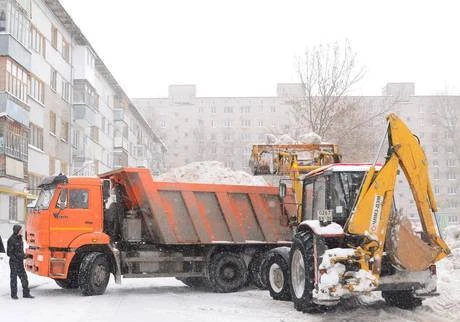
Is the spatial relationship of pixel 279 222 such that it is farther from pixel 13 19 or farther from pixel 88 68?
pixel 88 68

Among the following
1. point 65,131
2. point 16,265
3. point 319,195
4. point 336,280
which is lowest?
point 16,265

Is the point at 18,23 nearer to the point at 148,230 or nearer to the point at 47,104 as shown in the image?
the point at 47,104

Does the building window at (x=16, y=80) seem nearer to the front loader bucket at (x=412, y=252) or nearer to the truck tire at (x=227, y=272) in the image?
the truck tire at (x=227, y=272)

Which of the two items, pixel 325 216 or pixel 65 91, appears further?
pixel 65 91

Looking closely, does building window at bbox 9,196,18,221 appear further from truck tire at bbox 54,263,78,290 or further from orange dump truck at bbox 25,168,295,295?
orange dump truck at bbox 25,168,295,295

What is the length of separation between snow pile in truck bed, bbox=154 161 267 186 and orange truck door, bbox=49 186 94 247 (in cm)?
781

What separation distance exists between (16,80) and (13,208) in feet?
20.3

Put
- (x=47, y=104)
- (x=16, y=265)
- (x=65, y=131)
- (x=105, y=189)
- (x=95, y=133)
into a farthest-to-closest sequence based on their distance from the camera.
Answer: (x=95, y=133) → (x=65, y=131) → (x=47, y=104) → (x=105, y=189) → (x=16, y=265)

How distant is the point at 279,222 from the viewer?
16.0 meters

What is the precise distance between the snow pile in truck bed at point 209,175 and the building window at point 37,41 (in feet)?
47.1

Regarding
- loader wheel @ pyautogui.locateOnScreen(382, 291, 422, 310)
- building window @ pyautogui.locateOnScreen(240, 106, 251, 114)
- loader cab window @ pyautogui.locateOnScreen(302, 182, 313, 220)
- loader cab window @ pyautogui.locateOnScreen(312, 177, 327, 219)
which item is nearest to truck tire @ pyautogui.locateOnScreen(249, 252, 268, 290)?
loader cab window @ pyautogui.locateOnScreen(302, 182, 313, 220)

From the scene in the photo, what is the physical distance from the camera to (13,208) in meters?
31.0

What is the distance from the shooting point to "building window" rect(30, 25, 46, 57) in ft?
111

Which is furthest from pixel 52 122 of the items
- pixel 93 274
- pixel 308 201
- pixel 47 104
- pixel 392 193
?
pixel 392 193
